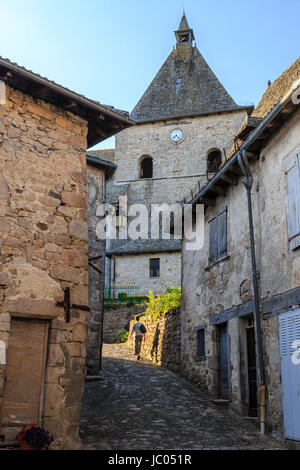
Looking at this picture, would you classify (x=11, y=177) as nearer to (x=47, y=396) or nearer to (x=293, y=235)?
(x=47, y=396)

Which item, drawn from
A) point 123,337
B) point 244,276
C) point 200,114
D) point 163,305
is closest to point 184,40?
point 200,114

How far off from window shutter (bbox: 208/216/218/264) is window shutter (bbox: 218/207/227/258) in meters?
0.23

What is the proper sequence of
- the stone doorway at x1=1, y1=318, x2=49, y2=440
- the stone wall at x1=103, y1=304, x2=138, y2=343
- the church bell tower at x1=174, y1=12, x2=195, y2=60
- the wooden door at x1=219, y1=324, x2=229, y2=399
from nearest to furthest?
the stone doorway at x1=1, y1=318, x2=49, y2=440
the wooden door at x1=219, y1=324, x2=229, y2=399
the stone wall at x1=103, y1=304, x2=138, y2=343
the church bell tower at x1=174, y1=12, x2=195, y2=60

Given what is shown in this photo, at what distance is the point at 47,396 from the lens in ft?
20.7

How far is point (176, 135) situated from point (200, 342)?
785 inches

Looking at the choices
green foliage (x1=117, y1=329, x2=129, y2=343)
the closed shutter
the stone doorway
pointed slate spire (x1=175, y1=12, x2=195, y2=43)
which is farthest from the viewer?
pointed slate spire (x1=175, y1=12, x2=195, y2=43)

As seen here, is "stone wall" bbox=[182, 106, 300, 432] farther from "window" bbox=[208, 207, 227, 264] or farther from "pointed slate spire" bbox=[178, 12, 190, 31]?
"pointed slate spire" bbox=[178, 12, 190, 31]

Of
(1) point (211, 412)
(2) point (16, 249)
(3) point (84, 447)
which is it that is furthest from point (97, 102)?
(1) point (211, 412)

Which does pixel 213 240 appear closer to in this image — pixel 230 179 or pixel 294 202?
pixel 230 179

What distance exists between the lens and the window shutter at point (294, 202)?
7.70m

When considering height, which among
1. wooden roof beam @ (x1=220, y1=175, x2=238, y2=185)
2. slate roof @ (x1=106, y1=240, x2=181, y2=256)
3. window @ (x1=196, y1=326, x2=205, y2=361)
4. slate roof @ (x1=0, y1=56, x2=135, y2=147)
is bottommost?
window @ (x1=196, y1=326, x2=205, y2=361)

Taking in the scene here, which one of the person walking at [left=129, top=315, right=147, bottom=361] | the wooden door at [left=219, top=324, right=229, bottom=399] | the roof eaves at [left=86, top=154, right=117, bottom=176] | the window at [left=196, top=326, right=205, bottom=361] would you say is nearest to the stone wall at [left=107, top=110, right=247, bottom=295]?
the person walking at [left=129, top=315, right=147, bottom=361]

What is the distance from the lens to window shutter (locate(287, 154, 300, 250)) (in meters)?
7.70

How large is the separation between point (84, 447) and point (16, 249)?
287 centimetres
